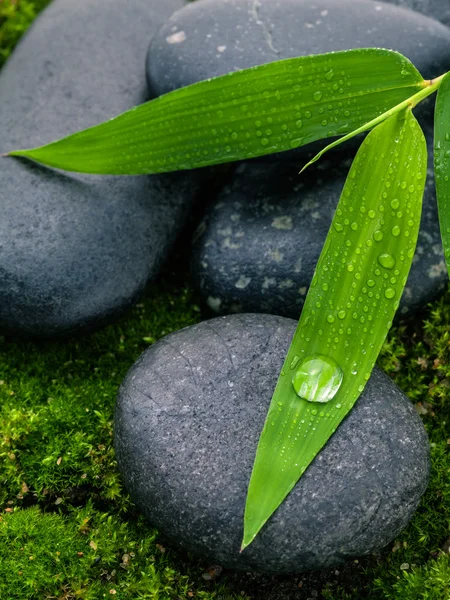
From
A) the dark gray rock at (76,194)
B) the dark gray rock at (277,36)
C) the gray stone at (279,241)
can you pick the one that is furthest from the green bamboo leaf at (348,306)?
the dark gray rock at (76,194)

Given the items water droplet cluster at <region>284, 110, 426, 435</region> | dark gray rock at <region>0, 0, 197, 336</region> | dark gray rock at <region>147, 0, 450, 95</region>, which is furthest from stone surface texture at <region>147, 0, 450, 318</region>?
water droplet cluster at <region>284, 110, 426, 435</region>

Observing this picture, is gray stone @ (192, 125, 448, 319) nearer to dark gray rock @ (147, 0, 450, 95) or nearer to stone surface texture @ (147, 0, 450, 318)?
stone surface texture @ (147, 0, 450, 318)

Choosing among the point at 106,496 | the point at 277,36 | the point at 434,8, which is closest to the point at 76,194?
the point at 277,36

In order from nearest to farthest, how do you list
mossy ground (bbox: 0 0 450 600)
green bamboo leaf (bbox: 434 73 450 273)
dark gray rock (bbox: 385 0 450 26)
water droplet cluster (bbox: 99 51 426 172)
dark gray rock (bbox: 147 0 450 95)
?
green bamboo leaf (bbox: 434 73 450 273)
water droplet cluster (bbox: 99 51 426 172)
mossy ground (bbox: 0 0 450 600)
dark gray rock (bbox: 147 0 450 95)
dark gray rock (bbox: 385 0 450 26)

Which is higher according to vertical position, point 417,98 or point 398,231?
point 417,98

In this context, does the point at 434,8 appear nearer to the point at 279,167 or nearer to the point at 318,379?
the point at 279,167

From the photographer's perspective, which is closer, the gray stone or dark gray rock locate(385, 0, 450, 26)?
the gray stone

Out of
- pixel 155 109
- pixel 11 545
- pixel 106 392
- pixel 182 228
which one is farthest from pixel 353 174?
pixel 11 545

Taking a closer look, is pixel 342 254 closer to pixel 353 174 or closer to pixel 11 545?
pixel 353 174
